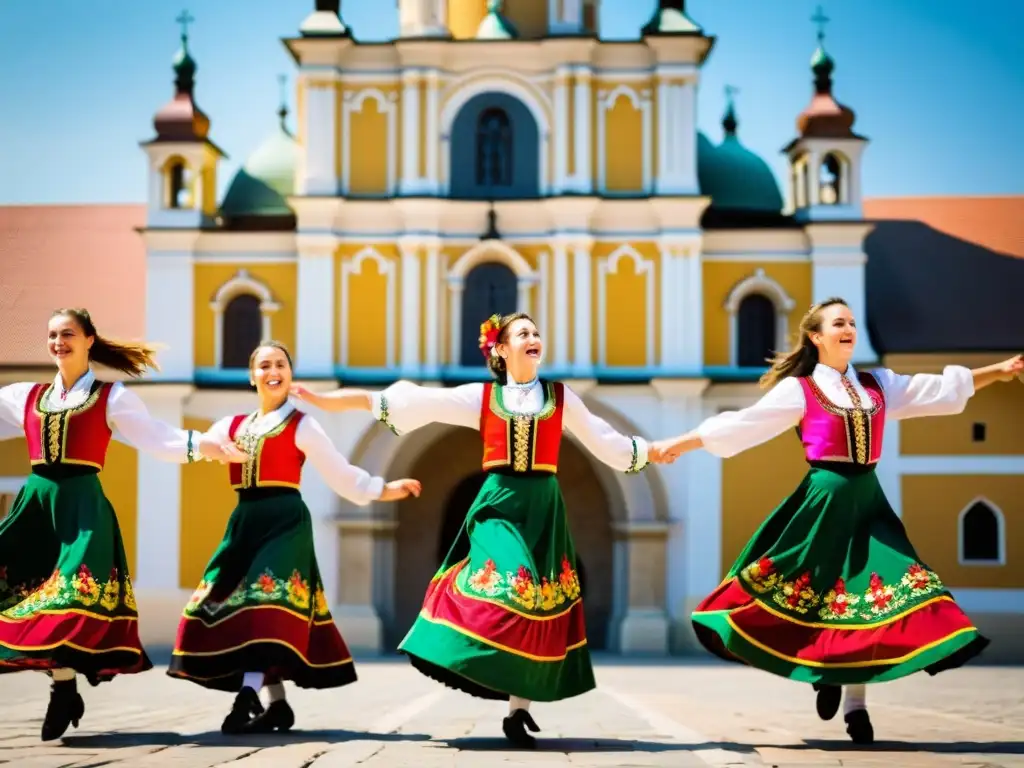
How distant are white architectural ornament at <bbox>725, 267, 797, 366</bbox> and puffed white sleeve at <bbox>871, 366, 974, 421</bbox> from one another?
54.2 feet

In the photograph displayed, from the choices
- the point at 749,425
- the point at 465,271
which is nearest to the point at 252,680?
the point at 749,425

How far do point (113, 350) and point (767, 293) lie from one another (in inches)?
682

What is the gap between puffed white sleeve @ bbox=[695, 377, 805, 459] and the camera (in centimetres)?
908

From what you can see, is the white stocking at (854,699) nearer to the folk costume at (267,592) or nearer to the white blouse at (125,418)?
the folk costume at (267,592)

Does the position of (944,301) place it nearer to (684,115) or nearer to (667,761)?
(684,115)

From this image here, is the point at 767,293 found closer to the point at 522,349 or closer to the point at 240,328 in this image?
the point at 240,328

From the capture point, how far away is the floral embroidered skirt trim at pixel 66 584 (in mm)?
8828

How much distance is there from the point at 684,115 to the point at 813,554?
1780 centimetres

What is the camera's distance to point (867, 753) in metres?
7.92

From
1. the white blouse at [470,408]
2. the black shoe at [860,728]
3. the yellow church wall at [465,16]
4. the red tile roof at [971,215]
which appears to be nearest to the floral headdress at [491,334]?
the white blouse at [470,408]

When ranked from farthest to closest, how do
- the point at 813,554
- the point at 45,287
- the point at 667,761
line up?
the point at 45,287, the point at 813,554, the point at 667,761

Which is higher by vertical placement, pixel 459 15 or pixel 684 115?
pixel 459 15

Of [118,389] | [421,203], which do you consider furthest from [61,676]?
[421,203]

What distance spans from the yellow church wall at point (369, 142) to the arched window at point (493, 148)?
4.16 feet
